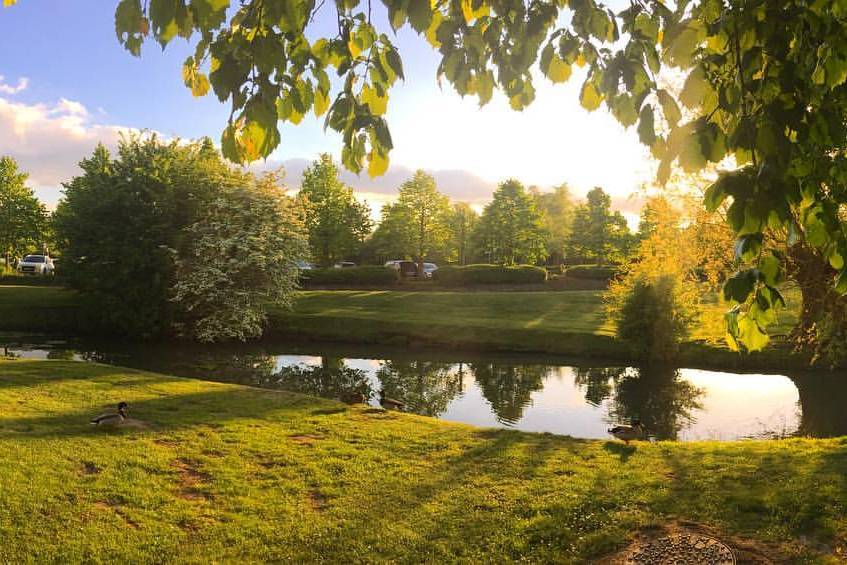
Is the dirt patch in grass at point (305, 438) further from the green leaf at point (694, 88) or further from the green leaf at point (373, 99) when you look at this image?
the green leaf at point (694, 88)

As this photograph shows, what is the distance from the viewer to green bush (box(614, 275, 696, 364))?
26.6m

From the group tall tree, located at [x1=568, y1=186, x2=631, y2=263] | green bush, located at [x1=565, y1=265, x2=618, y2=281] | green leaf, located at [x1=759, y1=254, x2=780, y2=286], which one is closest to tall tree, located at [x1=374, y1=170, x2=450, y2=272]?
green bush, located at [x1=565, y1=265, x2=618, y2=281]

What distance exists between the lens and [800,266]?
16516mm

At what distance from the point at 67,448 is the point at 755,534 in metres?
11.7

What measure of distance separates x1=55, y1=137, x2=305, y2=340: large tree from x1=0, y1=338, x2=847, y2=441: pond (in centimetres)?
243

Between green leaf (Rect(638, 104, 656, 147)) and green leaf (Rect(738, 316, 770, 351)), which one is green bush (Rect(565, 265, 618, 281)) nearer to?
green leaf (Rect(638, 104, 656, 147))

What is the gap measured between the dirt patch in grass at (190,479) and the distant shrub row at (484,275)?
143 ft

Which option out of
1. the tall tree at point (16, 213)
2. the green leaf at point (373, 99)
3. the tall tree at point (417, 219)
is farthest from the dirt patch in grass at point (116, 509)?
the tall tree at point (16, 213)

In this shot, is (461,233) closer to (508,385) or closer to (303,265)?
(303,265)

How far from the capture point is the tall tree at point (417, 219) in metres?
64.7

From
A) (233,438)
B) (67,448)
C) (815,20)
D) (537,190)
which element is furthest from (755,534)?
(537,190)

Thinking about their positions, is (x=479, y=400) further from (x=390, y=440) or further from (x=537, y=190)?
(x=537, y=190)

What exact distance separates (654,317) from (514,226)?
45.8 metres

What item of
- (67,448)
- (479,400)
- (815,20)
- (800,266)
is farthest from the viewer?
(479,400)
